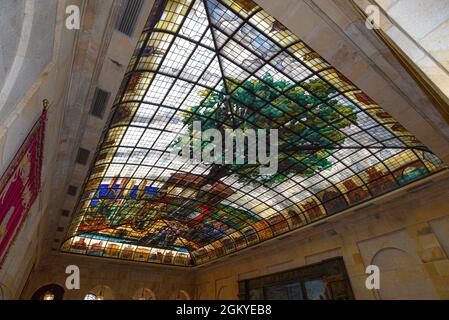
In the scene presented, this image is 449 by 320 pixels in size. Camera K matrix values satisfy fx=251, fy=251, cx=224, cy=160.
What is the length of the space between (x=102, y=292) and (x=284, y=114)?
22.7 meters

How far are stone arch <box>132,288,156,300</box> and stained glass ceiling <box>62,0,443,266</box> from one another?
25.6 ft

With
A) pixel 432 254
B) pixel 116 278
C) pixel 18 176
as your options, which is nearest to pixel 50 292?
pixel 116 278

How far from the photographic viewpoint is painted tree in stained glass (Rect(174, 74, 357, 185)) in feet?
30.1

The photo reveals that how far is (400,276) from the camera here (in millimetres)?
11477

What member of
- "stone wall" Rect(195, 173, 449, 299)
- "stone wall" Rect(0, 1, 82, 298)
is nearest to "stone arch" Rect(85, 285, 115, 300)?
"stone wall" Rect(195, 173, 449, 299)

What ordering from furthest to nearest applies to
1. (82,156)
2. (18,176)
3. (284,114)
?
(284,114), (82,156), (18,176)

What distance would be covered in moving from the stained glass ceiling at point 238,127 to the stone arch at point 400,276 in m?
2.84

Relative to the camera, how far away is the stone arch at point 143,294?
22.9 meters

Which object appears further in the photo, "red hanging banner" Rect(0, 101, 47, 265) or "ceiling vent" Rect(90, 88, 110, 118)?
"ceiling vent" Rect(90, 88, 110, 118)

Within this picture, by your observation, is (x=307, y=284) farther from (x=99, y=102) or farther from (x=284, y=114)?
(x=99, y=102)

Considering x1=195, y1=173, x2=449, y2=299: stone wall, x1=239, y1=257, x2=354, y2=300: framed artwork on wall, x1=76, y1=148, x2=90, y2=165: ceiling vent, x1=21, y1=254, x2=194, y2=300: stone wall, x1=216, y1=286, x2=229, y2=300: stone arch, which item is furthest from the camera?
x1=216, y1=286, x2=229, y2=300: stone arch

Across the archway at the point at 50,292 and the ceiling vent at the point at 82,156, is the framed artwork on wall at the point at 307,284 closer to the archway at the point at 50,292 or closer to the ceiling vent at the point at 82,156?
the ceiling vent at the point at 82,156

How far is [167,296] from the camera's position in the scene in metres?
24.3

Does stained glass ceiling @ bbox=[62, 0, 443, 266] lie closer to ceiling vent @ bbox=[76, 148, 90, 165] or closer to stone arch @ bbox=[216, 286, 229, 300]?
ceiling vent @ bbox=[76, 148, 90, 165]
